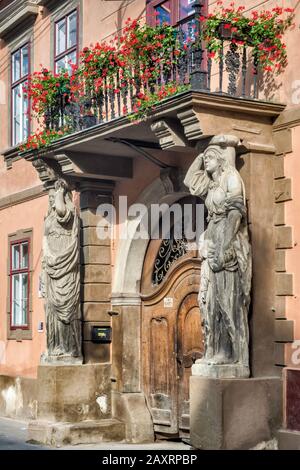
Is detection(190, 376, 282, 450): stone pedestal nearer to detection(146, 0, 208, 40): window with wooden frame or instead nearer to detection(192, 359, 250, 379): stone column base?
detection(192, 359, 250, 379): stone column base

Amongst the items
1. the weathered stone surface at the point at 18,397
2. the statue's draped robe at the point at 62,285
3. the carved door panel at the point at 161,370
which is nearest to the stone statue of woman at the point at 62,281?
the statue's draped robe at the point at 62,285

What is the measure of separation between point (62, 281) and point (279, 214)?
11.7 ft

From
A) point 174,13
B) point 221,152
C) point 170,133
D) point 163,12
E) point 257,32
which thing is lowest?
point 221,152

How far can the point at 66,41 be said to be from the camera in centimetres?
1420

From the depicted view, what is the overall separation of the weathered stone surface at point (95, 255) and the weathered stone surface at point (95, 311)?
535 millimetres

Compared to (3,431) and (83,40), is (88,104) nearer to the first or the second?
(83,40)

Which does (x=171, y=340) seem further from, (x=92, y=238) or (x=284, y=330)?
(x=284, y=330)

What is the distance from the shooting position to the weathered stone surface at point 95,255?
12.4 meters

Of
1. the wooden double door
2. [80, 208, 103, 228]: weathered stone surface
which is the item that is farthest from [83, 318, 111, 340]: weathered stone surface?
→ [80, 208, 103, 228]: weathered stone surface

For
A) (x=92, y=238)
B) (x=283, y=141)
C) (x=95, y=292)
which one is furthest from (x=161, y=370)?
(x=283, y=141)

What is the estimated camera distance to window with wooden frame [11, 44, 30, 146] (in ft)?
51.1
